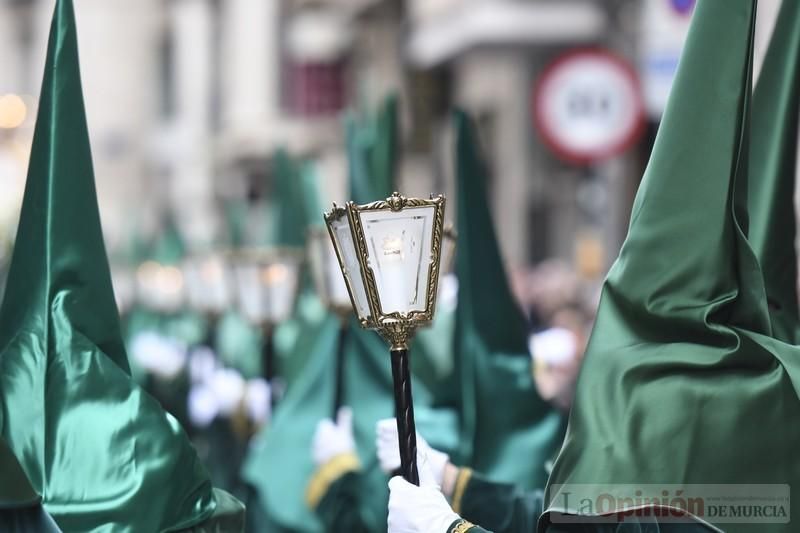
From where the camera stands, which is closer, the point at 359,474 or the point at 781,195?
the point at 781,195

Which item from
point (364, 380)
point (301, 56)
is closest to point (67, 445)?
point (364, 380)

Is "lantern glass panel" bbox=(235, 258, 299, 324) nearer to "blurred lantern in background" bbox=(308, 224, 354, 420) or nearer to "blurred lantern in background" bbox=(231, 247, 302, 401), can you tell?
"blurred lantern in background" bbox=(231, 247, 302, 401)

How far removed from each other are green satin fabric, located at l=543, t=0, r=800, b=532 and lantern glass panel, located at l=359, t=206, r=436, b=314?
53 centimetres

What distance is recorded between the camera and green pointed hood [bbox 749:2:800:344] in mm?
4523

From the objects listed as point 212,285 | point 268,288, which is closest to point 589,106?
point 212,285

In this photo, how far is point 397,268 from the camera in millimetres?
4051

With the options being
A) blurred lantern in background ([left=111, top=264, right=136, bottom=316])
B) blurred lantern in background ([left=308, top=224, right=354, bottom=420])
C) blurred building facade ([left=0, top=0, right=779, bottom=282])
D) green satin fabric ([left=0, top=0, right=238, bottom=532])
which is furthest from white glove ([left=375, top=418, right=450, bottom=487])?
blurred lantern in background ([left=111, top=264, right=136, bottom=316])

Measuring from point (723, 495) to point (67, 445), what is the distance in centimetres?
149

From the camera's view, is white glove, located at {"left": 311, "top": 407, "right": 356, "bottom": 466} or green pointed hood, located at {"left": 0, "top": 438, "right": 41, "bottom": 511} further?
white glove, located at {"left": 311, "top": 407, "right": 356, "bottom": 466}

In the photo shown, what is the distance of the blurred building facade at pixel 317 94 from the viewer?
756 inches

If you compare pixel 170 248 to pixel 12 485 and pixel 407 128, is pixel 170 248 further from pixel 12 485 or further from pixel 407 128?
pixel 12 485

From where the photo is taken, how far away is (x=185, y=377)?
12570mm

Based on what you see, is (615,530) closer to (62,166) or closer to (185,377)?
(62,166)

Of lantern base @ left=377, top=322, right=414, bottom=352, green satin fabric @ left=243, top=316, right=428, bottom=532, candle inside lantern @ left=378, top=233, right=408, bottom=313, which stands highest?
candle inside lantern @ left=378, top=233, right=408, bottom=313
